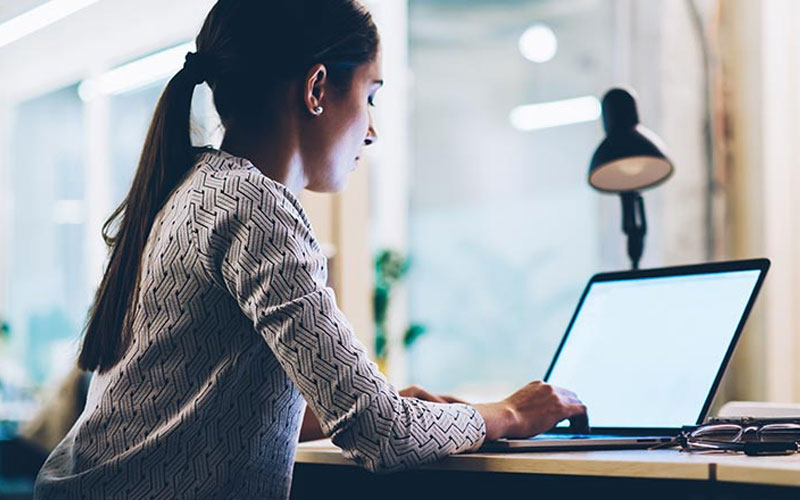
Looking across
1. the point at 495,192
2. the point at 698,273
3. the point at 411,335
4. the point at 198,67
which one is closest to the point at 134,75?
the point at 495,192

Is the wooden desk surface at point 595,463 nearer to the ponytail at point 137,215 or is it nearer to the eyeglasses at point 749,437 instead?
the eyeglasses at point 749,437

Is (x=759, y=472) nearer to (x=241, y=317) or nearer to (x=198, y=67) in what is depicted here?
(x=241, y=317)

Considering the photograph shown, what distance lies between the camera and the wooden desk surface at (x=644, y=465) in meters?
1.01

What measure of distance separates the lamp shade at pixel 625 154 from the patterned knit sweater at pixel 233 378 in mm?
925

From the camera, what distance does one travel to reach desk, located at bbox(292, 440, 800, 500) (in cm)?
103

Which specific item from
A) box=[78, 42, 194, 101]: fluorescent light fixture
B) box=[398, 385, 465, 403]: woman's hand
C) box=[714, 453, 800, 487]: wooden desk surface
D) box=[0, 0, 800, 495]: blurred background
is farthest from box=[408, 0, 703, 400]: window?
box=[714, 453, 800, 487]: wooden desk surface

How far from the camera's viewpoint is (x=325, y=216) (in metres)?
3.46

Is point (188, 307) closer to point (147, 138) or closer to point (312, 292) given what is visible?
point (312, 292)

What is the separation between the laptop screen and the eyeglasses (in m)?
0.18

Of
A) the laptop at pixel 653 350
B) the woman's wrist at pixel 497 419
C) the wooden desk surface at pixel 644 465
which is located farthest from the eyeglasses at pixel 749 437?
the woman's wrist at pixel 497 419

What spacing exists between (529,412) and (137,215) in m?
0.57

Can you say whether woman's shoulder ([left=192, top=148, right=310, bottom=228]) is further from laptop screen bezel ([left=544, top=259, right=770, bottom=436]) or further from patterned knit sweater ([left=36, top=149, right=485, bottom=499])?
laptop screen bezel ([left=544, top=259, right=770, bottom=436])

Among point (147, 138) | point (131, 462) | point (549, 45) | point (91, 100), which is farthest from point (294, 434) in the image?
point (91, 100)

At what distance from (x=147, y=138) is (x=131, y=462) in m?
0.44
